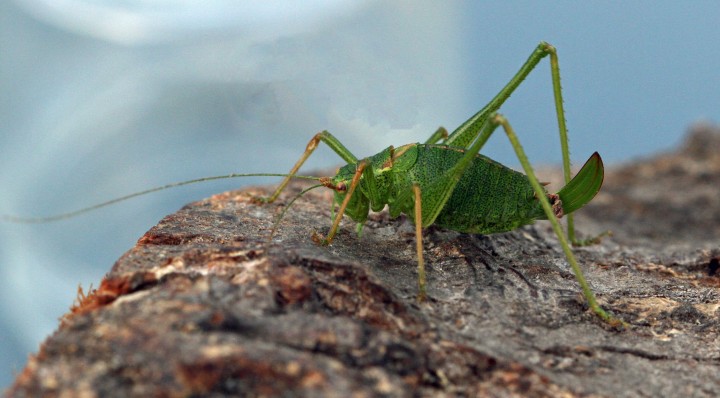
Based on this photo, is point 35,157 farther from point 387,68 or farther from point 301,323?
point 301,323

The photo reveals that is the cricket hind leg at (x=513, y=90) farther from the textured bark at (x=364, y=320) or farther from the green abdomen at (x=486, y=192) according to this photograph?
the textured bark at (x=364, y=320)

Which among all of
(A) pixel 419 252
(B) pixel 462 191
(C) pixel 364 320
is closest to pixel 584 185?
(B) pixel 462 191

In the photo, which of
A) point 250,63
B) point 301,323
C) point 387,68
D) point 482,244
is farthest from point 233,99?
point 301,323

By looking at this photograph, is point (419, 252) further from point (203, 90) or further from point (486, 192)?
point (203, 90)

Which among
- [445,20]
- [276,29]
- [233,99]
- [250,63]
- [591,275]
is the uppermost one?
[445,20]

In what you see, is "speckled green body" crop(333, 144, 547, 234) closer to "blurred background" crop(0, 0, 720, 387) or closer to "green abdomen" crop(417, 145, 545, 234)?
"green abdomen" crop(417, 145, 545, 234)

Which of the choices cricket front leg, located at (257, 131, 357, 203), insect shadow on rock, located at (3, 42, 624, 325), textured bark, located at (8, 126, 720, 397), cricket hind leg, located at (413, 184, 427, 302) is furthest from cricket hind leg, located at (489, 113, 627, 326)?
cricket front leg, located at (257, 131, 357, 203)
